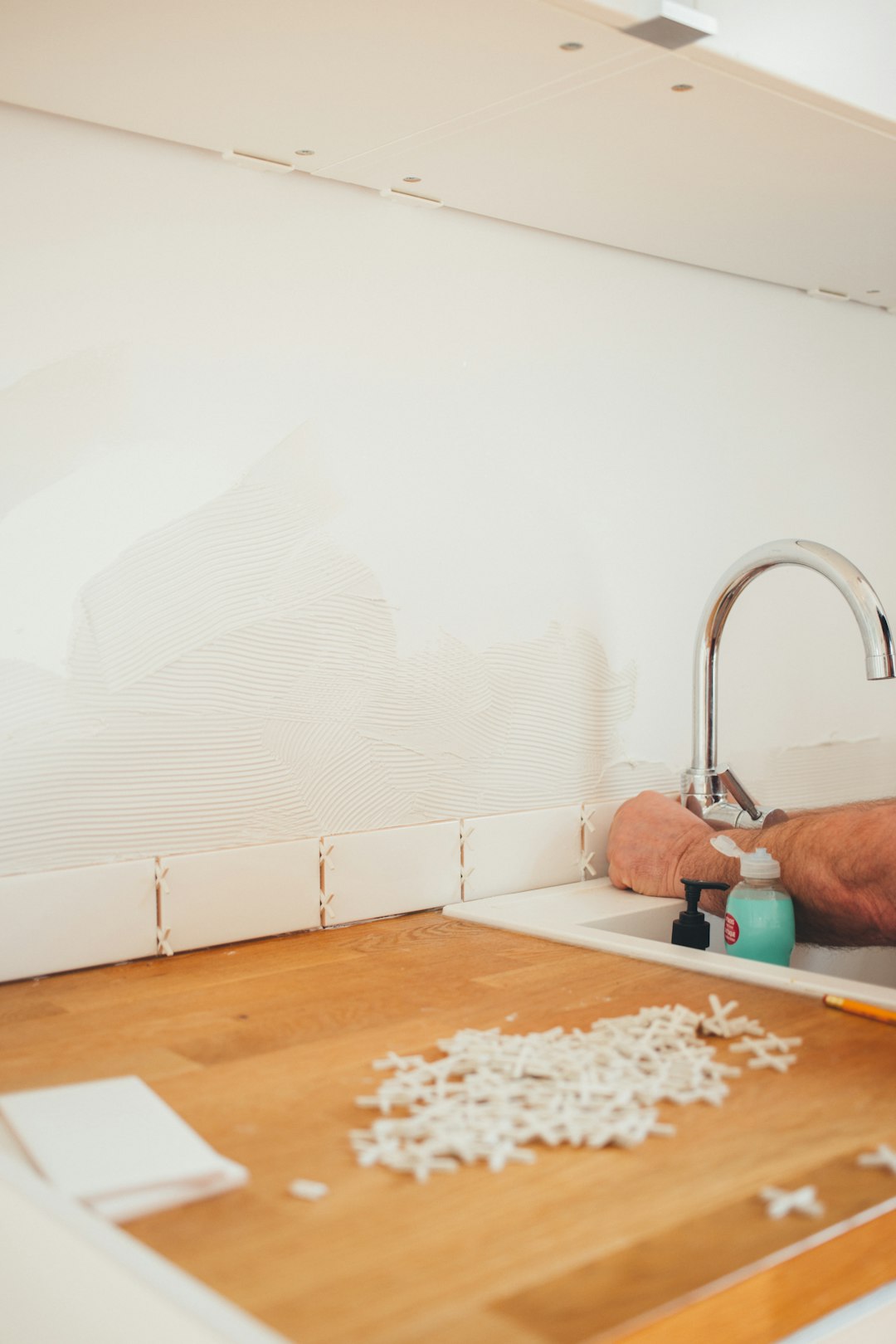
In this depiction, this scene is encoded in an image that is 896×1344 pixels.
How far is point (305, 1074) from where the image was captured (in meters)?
0.80

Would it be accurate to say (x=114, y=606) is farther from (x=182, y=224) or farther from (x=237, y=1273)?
(x=237, y=1273)

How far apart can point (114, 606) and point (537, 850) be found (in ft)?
1.85

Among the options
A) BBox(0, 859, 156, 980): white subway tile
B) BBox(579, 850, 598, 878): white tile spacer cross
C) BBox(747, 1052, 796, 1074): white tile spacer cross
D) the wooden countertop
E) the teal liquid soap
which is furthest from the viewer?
BBox(579, 850, 598, 878): white tile spacer cross

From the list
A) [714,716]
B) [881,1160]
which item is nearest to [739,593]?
[714,716]

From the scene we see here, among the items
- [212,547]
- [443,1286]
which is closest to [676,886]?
[212,547]

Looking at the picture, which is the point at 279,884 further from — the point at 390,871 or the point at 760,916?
the point at 760,916

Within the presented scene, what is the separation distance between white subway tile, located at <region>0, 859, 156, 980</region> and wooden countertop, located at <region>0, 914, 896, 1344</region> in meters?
0.03

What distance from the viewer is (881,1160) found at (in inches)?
25.8

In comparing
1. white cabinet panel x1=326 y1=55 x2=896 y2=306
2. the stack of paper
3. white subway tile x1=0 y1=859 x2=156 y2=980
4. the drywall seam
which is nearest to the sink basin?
the drywall seam

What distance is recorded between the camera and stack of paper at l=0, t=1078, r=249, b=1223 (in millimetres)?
604

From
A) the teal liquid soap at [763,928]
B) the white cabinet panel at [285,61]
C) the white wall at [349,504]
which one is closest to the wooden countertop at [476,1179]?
the teal liquid soap at [763,928]

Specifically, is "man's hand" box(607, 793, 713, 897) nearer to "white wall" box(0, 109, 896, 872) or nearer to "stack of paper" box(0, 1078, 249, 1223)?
"white wall" box(0, 109, 896, 872)

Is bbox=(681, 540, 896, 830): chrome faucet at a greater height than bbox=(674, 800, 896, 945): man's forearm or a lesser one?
greater

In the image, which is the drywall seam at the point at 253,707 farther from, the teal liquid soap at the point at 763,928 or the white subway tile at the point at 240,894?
the teal liquid soap at the point at 763,928
